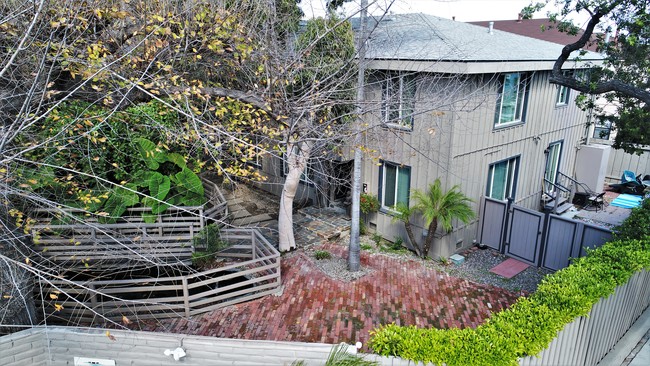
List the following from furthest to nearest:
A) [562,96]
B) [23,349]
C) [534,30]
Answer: [534,30]
[562,96]
[23,349]

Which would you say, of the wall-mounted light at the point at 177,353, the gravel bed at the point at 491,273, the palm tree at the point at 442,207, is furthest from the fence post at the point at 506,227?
the wall-mounted light at the point at 177,353

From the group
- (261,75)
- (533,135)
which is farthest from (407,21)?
(261,75)

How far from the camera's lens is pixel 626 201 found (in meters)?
14.8

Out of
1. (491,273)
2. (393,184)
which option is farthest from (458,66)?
(491,273)

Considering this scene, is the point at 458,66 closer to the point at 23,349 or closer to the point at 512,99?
the point at 512,99

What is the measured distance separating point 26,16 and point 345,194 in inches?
398

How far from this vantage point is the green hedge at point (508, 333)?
4.70 m

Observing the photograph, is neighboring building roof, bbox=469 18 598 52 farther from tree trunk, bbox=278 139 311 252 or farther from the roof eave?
tree trunk, bbox=278 139 311 252

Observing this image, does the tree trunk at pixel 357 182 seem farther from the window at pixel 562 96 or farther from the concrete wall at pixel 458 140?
the window at pixel 562 96

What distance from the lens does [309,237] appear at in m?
11.8

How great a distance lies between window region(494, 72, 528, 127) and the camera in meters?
10.9

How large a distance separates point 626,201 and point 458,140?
903 cm

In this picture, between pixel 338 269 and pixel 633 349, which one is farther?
pixel 338 269

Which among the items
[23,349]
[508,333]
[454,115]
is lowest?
[23,349]
